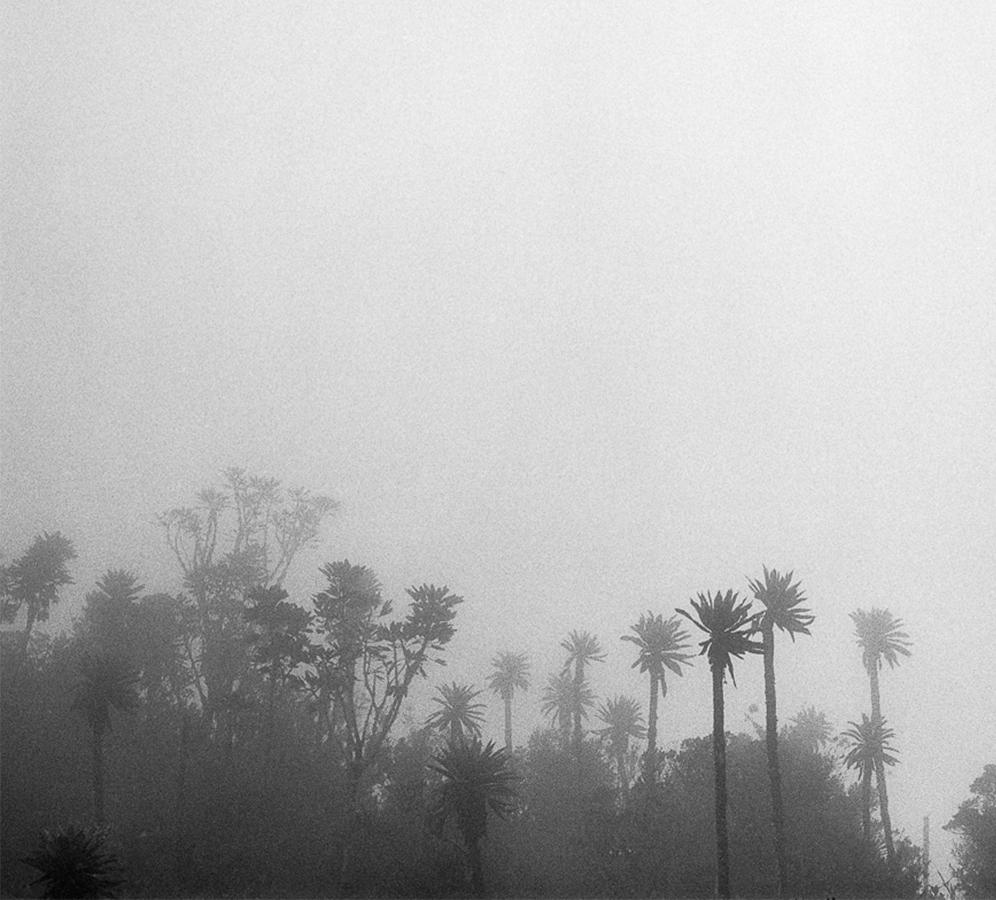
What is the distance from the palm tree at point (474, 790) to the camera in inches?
1718

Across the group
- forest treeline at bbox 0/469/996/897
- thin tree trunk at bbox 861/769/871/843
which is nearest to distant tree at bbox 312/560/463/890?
forest treeline at bbox 0/469/996/897

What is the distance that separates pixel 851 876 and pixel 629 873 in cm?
1322

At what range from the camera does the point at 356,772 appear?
157 feet

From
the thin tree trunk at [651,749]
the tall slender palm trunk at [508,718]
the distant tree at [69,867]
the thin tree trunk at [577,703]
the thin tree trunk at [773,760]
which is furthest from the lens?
the tall slender palm trunk at [508,718]

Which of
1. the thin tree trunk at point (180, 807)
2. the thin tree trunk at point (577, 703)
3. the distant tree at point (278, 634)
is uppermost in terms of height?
the distant tree at point (278, 634)

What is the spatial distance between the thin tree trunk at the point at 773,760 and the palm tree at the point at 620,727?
2749cm

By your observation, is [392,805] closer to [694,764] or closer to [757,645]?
[694,764]

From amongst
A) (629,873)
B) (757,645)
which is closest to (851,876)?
(629,873)

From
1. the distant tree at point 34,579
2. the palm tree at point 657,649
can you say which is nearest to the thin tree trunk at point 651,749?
the palm tree at point 657,649

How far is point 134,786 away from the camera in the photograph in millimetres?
53781

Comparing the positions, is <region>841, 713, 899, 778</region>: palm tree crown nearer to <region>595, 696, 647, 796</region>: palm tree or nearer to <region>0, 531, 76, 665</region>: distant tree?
<region>595, 696, 647, 796</region>: palm tree

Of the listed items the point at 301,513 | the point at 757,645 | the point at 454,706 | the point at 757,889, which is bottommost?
the point at 757,889

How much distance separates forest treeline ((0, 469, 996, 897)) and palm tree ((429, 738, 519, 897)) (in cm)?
13

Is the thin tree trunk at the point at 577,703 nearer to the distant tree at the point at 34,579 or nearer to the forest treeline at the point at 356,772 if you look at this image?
the forest treeline at the point at 356,772
